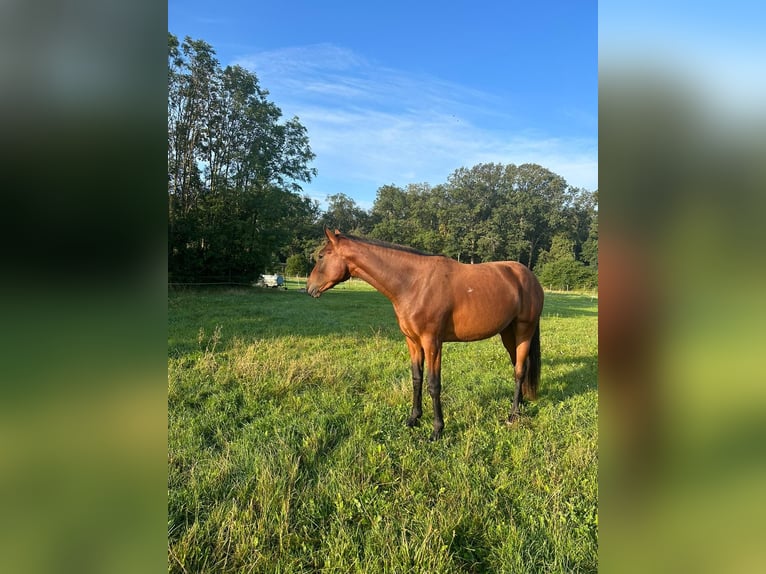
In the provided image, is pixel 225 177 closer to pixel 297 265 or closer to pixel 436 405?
pixel 297 265

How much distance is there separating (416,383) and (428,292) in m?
1.11

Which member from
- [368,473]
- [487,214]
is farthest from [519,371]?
[487,214]

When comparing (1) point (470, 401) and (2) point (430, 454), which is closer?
(2) point (430, 454)

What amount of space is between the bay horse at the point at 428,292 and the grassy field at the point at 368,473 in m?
0.58

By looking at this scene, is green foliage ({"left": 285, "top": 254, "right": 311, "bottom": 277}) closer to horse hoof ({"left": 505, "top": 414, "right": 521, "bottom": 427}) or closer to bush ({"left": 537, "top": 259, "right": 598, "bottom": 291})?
bush ({"left": 537, "top": 259, "right": 598, "bottom": 291})

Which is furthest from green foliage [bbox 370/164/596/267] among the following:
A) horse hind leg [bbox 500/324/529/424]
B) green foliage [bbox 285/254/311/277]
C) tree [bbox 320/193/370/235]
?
horse hind leg [bbox 500/324/529/424]

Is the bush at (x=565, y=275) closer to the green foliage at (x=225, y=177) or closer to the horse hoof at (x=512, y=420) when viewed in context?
the green foliage at (x=225, y=177)

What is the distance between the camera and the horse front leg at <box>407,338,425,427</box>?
426cm

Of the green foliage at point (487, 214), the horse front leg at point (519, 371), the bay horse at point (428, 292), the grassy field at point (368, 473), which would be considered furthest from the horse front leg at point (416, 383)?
the green foliage at point (487, 214)
